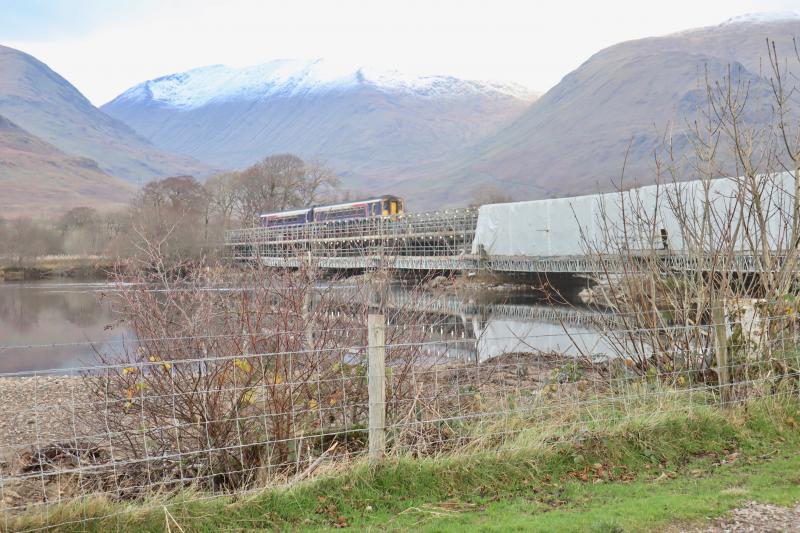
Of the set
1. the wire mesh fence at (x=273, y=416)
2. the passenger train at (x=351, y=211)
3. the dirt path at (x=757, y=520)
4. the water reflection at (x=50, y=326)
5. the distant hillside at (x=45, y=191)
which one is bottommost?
the water reflection at (x=50, y=326)

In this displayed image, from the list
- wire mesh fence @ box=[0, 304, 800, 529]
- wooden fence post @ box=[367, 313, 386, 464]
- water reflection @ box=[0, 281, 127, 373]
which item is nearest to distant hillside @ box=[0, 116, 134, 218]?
water reflection @ box=[0, 281, 127, 373]

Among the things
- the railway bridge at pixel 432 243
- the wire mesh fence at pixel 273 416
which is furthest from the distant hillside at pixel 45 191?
the wire mesh fence at pixel 273 416

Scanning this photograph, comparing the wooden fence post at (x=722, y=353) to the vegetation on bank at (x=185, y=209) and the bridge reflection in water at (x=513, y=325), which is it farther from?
the vegetation on bank at (x=185, y=209)

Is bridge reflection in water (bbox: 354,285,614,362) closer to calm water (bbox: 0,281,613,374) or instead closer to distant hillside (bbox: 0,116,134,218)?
calm water (bbox: 0,281,613,374)

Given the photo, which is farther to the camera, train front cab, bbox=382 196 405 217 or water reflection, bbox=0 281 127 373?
train front cab, bbox=382 196 405 217

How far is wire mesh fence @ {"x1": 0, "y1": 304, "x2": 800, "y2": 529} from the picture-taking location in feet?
19.0

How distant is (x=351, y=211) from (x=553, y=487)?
4948cm

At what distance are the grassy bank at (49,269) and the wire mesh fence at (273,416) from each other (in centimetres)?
Answer: 5002

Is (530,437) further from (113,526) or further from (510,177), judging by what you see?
(510,177)

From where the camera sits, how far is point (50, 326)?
1131 inches

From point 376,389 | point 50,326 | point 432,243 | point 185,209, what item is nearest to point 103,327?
point 50,326

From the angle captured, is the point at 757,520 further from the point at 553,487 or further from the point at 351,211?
the point at 351,211

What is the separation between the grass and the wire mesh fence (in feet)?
0.53

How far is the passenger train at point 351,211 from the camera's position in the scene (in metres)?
52.2
